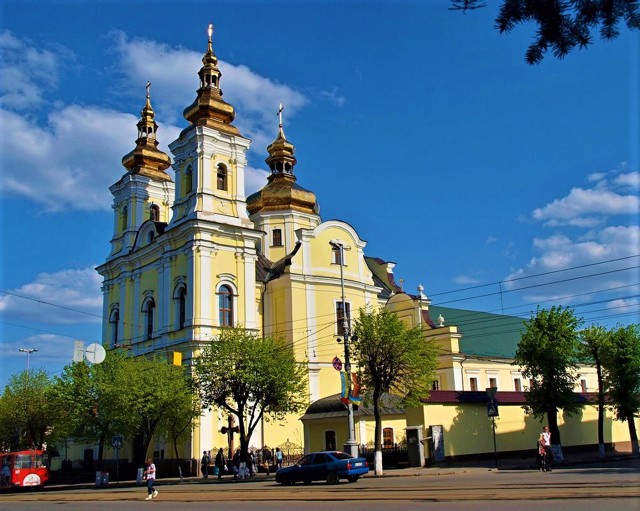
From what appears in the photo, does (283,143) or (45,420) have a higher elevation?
(283,143)

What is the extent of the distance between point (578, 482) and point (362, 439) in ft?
64.6

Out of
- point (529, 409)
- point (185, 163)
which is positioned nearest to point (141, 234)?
point (185, 163)

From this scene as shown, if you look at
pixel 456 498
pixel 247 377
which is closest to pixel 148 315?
pixel 247 377

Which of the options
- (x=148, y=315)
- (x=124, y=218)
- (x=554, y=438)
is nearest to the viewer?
(x=554, y=438)

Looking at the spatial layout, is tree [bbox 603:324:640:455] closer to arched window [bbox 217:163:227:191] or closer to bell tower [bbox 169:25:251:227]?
bell tower [bbox 169:25:251:227]

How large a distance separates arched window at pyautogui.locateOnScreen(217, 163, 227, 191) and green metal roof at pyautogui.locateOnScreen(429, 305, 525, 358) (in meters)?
22.3

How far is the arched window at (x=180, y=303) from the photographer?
136ft

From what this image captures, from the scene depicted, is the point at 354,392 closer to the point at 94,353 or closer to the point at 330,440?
the point at 330,440

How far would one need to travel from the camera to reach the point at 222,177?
4403 cm

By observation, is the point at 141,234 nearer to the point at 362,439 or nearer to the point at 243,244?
the point at 243,244

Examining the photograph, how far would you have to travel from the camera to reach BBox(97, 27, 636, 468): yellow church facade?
4006 centimetres

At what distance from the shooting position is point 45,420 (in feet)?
159

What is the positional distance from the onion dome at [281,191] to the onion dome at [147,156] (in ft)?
23.5

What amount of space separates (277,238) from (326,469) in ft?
94.9
